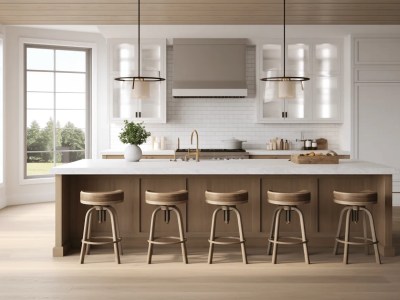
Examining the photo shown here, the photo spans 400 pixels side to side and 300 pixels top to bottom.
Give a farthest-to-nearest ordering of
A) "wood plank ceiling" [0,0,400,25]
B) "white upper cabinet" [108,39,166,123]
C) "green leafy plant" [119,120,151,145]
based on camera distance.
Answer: "white upper cabinet" [108,39,166,123] → "wood plank ceiling" [0,0,400,25] → "green leafy plant" [119,120,151,145]

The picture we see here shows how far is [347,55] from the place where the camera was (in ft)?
27.4

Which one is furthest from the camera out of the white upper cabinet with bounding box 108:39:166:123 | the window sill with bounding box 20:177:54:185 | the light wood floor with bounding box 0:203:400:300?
the window sill with bounding box 20:177:54:185

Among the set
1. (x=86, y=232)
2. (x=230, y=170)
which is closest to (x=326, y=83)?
(x=230, y=170)

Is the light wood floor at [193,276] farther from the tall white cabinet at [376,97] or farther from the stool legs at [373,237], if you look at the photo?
the tall white cabinet at [376,97]

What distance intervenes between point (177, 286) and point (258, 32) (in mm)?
5042

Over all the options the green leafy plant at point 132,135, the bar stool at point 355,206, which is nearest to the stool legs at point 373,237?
the bar stool at point 355,206

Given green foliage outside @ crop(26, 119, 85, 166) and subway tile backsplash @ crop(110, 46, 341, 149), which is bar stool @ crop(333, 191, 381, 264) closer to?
subway tile backsplash @ crop(110, 46, 341, 149)

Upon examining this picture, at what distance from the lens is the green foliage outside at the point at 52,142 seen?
8820mm

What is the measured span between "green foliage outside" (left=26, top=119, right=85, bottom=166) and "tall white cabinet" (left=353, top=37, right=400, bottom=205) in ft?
14.4

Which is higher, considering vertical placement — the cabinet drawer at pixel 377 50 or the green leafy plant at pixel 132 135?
the cabinet drawer at pixel 377 50

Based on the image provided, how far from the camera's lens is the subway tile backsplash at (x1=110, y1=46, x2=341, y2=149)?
348 inches

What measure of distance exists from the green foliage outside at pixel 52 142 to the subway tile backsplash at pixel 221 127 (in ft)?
2.18

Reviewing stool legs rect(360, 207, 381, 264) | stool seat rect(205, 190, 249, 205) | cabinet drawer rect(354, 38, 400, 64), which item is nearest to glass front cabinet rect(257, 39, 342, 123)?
cabinet drawer rect(354, 38, 400, 64)

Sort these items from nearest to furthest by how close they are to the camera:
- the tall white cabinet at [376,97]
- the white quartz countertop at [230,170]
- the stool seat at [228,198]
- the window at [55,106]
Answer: the stool seat at [228,198] → the white quartz countertop at [230,170] → the tall white cabinet at [376,97] → the window at [55,106]
